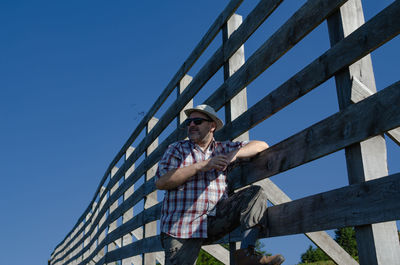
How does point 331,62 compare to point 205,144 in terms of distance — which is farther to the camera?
point 205,144

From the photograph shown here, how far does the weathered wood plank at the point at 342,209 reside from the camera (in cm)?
206

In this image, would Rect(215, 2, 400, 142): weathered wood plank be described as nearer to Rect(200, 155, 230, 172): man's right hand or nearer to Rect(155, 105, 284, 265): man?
Rect(155, 105, 284, 265): man

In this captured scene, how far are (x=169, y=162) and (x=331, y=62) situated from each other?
1436 mm

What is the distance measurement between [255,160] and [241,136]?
0.40 metres

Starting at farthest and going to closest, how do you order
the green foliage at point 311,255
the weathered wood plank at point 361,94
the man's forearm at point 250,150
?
the green foliage at point 311,255
the man's forearm at point 250,150
the weathered wood plank at point 361,94

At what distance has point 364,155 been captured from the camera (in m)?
2.29

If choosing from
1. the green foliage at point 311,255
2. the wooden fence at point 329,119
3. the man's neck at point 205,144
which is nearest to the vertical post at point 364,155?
the wooden fence at point 329,119

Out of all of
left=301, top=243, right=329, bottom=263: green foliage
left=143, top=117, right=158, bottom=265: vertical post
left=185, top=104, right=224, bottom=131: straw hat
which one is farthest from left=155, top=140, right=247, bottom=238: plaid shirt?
left=301, top=243, right=329, bottom=263: green foliage

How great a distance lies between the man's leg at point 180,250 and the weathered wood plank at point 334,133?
675 millimetres

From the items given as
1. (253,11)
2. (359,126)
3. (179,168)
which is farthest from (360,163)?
(253,11)

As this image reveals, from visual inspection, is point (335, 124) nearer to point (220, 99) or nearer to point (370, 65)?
point (370, 65)

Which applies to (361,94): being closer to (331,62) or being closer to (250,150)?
(331,62)

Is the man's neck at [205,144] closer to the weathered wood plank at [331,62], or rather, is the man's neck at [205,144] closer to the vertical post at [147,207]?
the weathered wood plank at [331,62]

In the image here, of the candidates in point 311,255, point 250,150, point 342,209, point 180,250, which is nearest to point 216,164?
point 250,150
